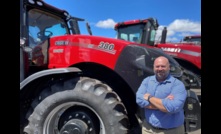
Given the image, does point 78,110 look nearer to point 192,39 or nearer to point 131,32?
point 131,32

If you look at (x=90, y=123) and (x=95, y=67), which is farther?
(x=95, y=67)

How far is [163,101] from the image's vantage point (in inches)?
98.2

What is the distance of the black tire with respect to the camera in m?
2.95

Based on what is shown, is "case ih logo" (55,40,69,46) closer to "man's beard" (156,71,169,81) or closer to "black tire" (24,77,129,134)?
"black tire" (24,77,129,134)

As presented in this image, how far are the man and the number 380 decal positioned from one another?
839 mm

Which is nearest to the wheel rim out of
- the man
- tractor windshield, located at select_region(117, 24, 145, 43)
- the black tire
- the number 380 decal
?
the black tire

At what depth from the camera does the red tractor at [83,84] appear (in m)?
3.00

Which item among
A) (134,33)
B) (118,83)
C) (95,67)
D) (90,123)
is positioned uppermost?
(134,33)

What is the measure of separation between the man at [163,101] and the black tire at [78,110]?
1.45 ft

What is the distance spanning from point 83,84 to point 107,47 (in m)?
0.69

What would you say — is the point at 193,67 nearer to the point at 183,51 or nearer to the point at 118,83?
the point at 183,51
